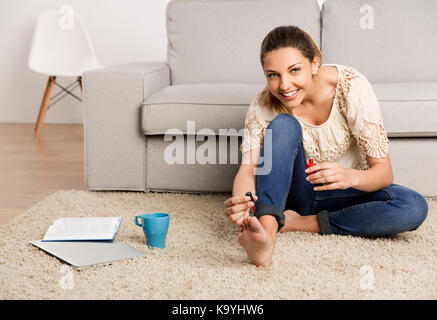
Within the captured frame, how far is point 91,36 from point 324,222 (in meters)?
3.17

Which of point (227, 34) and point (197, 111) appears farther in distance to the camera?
point (227, 34)

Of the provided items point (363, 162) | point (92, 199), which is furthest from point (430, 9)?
point (92, 199)

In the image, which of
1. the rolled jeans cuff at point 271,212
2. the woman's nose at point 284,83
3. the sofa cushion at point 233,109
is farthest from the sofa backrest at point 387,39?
the rolled jeans cuff at point 271,212

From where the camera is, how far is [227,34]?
2752mm

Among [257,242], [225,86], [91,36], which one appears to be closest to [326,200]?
[257,242]

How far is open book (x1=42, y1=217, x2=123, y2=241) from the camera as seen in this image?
167cm

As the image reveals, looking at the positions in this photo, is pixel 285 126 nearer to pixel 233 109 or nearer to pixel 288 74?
pixel 288 74

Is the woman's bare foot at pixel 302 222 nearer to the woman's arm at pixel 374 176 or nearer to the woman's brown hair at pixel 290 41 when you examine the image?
the woman's arm at pixel 374 176

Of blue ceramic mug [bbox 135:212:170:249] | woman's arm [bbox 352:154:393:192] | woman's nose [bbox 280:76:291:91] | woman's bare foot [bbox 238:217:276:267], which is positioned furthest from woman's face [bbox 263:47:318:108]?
blue ceramic mug [bbox 135:212:170:249]

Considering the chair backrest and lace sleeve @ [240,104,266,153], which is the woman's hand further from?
the chair backrest

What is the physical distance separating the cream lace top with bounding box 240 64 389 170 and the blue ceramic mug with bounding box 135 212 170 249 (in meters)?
0.34

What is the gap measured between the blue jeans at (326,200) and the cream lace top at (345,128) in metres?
0.09
